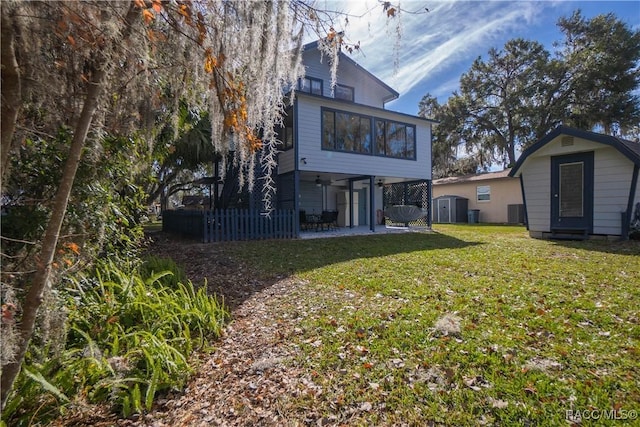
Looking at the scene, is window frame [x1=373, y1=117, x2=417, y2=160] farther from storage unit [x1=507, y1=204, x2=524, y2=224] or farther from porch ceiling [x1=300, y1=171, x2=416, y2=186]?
storage unit [x1=507, y1=204, x2=524, y2=224]

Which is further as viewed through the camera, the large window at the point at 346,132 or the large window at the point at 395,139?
the large window at the point at 395,139

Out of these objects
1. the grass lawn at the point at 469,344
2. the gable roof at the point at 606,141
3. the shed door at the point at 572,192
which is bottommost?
the grass lawn at the point at 469,344

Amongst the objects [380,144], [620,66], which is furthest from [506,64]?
[380,144]

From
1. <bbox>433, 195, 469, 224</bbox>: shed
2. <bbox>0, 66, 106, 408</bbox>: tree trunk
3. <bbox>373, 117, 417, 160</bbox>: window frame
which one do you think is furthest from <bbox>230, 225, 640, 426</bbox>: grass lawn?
<bbox>433, 195, 469, 224</bbox>: shed

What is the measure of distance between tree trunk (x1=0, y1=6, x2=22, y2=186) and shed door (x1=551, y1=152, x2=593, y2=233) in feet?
40.1

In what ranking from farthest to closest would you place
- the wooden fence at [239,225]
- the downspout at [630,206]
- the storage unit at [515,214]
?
the storage unit at [515,214] → the wooden fence at [239,225] → the downspout at [630,206]

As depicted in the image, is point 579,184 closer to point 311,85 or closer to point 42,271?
point 311,85

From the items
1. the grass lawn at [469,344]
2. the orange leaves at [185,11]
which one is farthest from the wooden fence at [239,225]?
the orange leaves at [185,11]

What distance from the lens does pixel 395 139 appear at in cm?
1339

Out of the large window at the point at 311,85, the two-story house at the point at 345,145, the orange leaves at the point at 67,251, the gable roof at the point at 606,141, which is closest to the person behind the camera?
the orange leaves at the point at 67,251

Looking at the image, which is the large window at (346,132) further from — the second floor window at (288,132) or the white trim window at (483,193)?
the white trim window at (483,193)

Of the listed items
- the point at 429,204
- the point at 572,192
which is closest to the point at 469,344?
the point at 572,192

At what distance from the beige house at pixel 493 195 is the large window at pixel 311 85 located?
12.8 meters

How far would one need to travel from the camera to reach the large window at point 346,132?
449 inches
